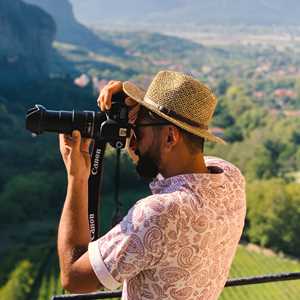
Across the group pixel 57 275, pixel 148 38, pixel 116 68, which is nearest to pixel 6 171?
pixel 57 275

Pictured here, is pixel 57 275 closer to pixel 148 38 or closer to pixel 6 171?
pixel 6 171

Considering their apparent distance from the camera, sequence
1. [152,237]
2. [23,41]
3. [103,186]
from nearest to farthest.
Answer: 1. [152,237]
2. [103,186]
3. [23,41]

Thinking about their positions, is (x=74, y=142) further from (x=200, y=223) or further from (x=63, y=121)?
(x=200, y=223)

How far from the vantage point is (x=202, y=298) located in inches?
45.8

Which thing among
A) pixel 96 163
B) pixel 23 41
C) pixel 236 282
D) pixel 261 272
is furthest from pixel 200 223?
pixel 23 41

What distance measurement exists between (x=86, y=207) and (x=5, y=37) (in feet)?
184

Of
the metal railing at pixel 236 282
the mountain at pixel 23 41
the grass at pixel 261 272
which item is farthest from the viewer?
the mountain at pixel 23 41

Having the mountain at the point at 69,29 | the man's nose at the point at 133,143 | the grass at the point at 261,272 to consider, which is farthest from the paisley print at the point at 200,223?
the mountain at the point at 69,29

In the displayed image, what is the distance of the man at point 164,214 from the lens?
1057 millimetres

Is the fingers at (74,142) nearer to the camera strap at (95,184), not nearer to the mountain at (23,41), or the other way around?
the camera strap at (95,184)

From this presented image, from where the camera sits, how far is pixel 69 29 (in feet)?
427

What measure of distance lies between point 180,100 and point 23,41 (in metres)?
57.3

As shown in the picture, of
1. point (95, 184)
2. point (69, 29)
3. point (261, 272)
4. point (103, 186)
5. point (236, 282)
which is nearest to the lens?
point (95, 184)

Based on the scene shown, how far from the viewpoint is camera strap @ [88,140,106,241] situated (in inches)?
48.3
